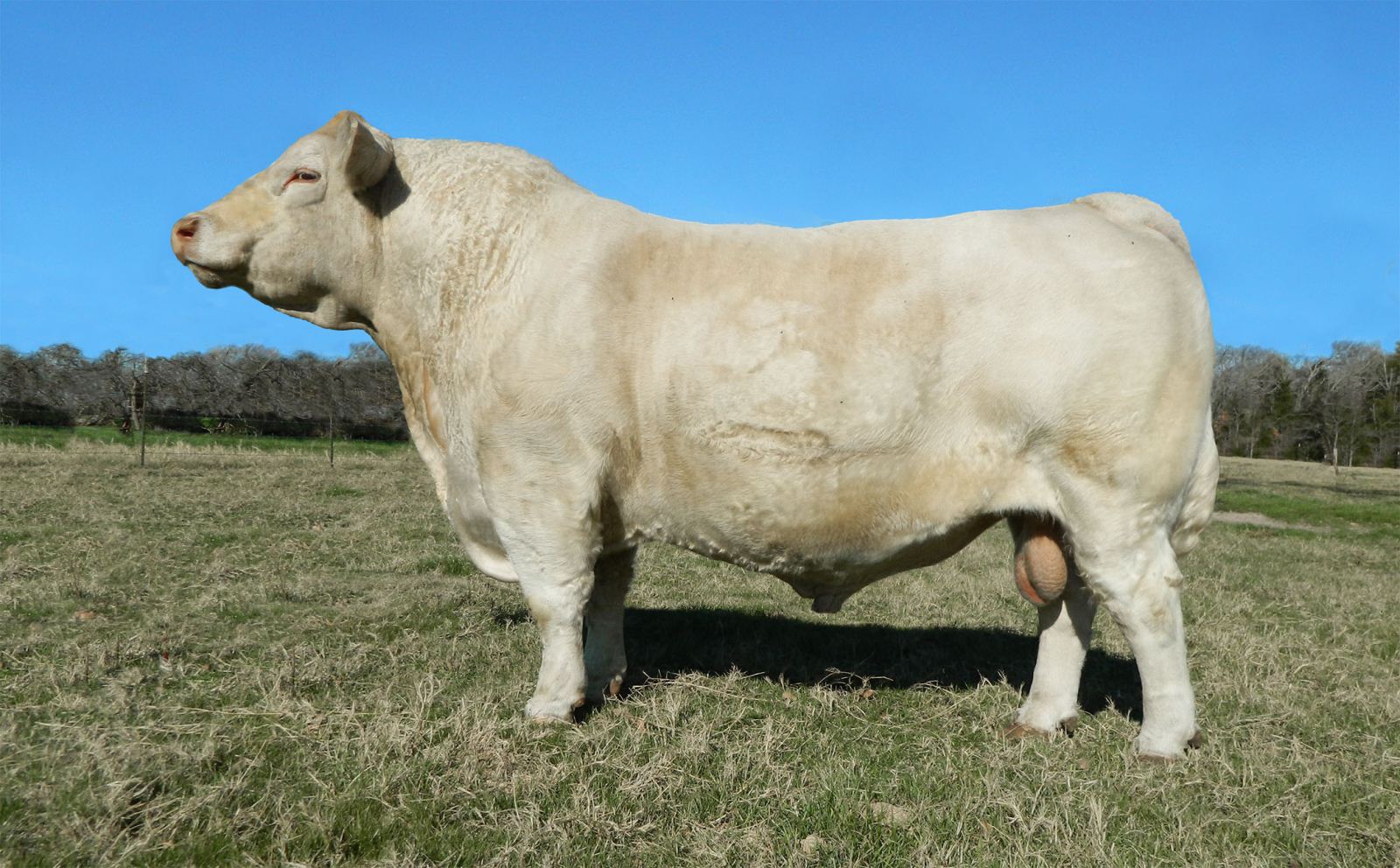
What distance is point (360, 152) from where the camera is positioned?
4293 mm

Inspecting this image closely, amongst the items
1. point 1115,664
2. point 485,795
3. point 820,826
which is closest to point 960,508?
point 820,826

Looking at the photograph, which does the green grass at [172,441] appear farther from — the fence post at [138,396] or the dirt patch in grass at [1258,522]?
the dirt patch in grass at [1258,522]

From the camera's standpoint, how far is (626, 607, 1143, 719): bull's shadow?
5.46 metres

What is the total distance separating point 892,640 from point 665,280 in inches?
136

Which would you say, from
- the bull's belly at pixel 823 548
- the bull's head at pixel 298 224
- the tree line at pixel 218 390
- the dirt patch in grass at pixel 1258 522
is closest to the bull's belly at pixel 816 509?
the bull's belly at pixel 823 548

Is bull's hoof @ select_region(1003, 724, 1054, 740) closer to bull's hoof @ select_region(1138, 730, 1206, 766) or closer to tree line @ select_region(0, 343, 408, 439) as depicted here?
bull's hoof @ select_region(1138, 730, 1206, 766)

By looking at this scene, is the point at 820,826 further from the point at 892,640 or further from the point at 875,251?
the point at 892,640

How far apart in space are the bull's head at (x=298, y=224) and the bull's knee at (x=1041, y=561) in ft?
11.0

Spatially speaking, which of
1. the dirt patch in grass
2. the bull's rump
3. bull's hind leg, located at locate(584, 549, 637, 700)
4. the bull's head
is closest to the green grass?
the bull's head

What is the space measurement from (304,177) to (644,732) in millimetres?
2980

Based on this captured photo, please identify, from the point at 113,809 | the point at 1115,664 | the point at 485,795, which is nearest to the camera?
the point at 113,809

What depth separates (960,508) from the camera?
4.13 meters

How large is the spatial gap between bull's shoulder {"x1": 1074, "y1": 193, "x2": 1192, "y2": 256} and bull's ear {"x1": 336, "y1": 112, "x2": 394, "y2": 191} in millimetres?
3356

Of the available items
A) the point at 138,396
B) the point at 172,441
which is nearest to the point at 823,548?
the point at 172,441
